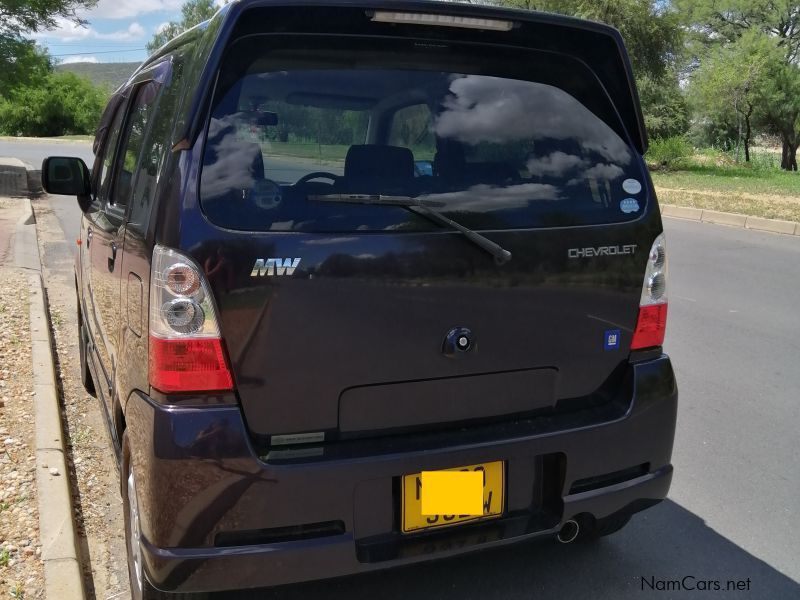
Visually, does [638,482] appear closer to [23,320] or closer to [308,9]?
[308,9]

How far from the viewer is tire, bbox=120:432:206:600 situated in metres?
2.33

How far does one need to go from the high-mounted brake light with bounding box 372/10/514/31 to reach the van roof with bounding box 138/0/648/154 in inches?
0.5

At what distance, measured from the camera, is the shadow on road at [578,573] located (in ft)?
9.31

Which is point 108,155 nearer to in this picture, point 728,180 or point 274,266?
point 274,266

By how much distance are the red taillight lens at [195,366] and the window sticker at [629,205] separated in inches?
57.8

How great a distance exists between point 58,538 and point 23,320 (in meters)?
3.70

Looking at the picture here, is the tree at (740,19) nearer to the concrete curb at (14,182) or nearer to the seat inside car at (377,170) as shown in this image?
the concrete curb at (14,182)

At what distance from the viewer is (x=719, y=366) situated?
18.0 feet

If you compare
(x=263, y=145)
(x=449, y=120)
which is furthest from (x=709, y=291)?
(x=263, y=145)

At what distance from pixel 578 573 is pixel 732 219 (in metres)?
11.9

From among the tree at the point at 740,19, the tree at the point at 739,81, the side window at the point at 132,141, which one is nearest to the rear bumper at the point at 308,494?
the side window at the point at 132,141

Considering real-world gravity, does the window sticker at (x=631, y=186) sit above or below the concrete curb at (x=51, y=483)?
above

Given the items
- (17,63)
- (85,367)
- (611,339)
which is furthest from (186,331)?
(17,63)

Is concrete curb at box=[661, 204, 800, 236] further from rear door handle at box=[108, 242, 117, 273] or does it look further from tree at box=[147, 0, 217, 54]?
tree at box=[147, 0, 217, 54]
